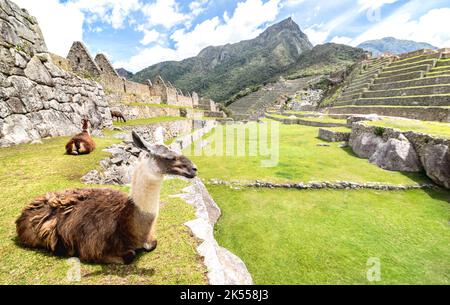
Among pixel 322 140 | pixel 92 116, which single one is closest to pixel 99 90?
pixel 92 116

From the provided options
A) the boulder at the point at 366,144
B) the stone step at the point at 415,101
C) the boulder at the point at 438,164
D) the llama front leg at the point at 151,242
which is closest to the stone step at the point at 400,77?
the stone step at the point at 415,101

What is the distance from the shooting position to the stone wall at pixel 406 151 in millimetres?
6618

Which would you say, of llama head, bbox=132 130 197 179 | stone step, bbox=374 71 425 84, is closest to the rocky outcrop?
llama head, bbox=132 130 197 179

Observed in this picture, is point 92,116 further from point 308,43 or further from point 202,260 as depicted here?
point 308,43

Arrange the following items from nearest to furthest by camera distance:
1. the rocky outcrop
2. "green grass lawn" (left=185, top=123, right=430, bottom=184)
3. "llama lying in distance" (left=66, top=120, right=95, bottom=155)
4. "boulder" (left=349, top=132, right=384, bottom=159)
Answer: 1. "llama lying in distance" (left=66, top=120, right=95, bottom=155)
2. the rocky outcrop
3. "green grass lawn" (left=185, top=123, right=430, bottom=184)
4. "boulder" (left=349, top=132, right=384, bottom=159)

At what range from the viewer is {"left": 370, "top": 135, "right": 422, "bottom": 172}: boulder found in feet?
25.6

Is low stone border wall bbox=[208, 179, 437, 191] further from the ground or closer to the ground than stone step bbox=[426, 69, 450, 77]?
closer to the ground

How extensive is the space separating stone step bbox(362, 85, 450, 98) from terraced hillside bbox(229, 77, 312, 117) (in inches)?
1113

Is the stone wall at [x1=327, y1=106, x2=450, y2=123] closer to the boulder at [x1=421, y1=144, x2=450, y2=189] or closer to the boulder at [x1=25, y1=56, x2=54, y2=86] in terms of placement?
the boulder at [x1=421, y1=144, x2=450, y2=189]

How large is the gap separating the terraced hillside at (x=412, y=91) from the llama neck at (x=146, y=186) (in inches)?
657

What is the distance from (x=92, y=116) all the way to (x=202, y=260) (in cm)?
999

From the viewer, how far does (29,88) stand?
674cm

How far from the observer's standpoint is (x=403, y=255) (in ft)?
12.8
